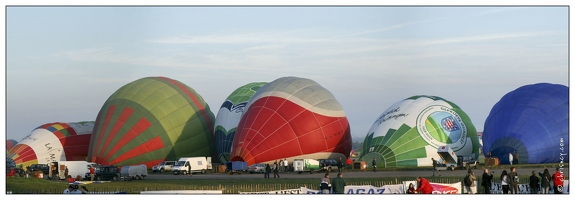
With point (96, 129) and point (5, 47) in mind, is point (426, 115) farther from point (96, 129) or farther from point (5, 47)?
point (5, 47)

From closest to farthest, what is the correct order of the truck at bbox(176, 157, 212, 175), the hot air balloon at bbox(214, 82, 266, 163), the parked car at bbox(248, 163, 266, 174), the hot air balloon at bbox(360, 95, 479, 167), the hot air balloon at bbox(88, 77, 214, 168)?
1. the hot air balloon at bbox(360, 95, 479, 167)
2. the parked car at bbox(248, 163, 266, 174)
3. the truck at bbox(176, 157, 212, 175)
4. the hot air balloon at bbox(88, 77, 214, 168)
5. the hot air balloon at bbox(214, 82, 266, 163)

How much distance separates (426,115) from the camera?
4938cm

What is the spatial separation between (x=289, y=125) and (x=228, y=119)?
7906mm

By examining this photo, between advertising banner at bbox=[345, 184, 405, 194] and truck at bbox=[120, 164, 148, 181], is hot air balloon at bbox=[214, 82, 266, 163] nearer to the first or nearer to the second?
truck at bbox=[120, 164, 148, 181]

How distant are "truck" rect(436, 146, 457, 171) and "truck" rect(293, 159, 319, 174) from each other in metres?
7.05

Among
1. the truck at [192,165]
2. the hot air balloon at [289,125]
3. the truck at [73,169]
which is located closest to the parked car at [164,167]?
the truck at [192,165]

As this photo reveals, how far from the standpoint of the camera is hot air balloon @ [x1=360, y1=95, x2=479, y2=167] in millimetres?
48500

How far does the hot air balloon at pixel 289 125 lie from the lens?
163 feet

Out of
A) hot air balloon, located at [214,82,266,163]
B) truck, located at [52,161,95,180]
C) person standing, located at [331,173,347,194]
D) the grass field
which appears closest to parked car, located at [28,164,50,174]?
truck, located at [52,161,95,180]

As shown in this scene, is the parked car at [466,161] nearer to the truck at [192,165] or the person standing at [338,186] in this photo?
the truck at [192,165]

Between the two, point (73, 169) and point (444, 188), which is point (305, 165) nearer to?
point (73, 169)

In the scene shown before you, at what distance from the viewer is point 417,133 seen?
48.6 meters

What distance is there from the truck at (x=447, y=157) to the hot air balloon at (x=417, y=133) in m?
0.79

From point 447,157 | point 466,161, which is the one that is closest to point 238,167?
point 447,157
